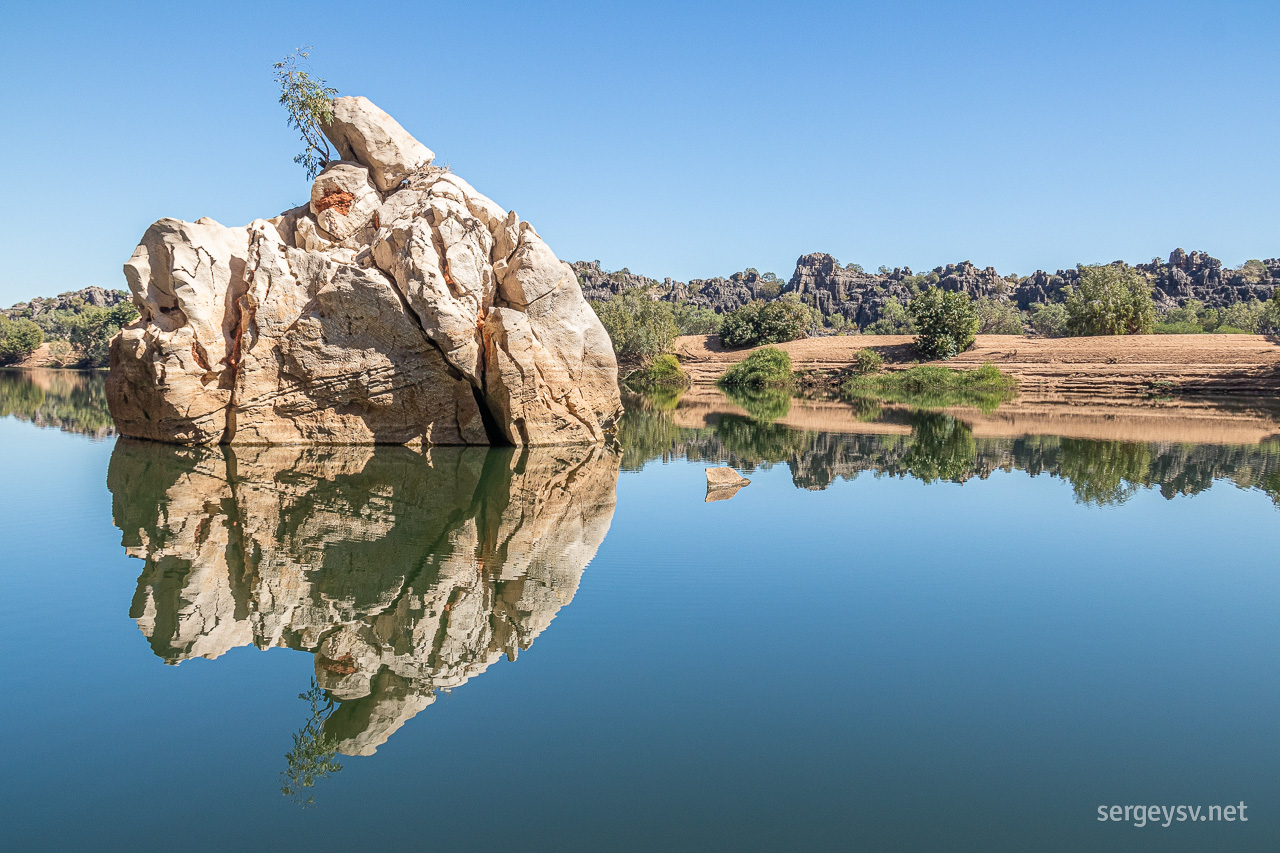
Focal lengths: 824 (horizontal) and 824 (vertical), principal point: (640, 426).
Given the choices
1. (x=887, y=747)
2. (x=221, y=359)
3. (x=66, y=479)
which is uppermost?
(x=221, y=359)

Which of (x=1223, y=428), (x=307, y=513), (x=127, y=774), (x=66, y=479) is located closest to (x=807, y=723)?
(x=127, y=774)

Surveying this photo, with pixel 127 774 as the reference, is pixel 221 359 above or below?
above

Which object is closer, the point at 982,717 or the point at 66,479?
the point at 982,717

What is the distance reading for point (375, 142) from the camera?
24.7 metres

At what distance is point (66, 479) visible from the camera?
17.4 m

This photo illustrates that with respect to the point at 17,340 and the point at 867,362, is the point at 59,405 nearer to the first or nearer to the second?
the point at 867,362

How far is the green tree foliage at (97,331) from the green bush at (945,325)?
239 ft

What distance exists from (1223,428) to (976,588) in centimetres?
2679

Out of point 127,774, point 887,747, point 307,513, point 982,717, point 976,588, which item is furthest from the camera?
point 307,513

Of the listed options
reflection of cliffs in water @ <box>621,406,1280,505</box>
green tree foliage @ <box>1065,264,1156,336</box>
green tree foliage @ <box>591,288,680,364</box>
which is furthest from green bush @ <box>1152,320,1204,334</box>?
reflection of cliffs in water @ <box>621,406,1280,505</box>

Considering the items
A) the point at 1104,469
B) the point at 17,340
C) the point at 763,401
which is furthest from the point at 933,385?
the point at 17,340

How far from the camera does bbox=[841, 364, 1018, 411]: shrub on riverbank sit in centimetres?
4997

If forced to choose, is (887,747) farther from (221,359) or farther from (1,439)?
(1,439)

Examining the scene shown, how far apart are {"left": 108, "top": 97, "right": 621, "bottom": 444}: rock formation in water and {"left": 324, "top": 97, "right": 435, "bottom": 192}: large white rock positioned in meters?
1.80
